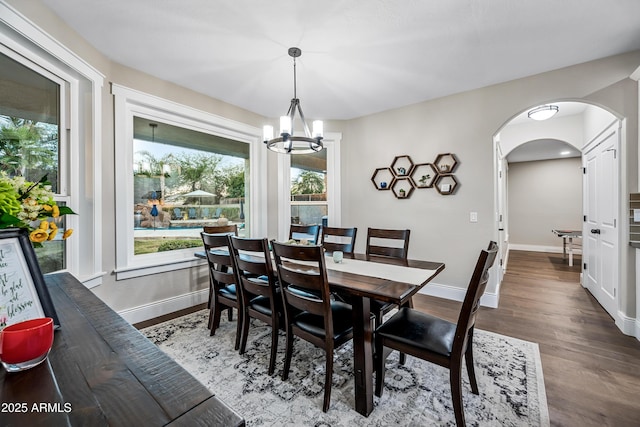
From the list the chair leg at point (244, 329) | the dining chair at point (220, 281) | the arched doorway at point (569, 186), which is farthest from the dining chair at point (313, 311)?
the arched doorway at point (569, 186)

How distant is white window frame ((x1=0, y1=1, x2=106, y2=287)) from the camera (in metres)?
1.94

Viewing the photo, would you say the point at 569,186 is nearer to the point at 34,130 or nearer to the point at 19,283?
the point at 19,283

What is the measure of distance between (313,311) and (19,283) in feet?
4.03

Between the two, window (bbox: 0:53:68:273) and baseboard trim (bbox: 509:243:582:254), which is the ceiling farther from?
baseboard trim (bbox: 509:243:582:254)

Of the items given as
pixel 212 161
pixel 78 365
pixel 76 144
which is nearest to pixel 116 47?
pixel 76 144

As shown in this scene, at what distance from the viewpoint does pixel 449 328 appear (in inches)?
64.1

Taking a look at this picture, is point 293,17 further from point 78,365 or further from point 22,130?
point 78,365

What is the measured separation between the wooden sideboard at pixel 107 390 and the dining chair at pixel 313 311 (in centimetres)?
88

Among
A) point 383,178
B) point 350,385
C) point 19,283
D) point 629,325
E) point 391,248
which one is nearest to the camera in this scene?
point 19,283

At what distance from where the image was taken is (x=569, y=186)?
6.77m

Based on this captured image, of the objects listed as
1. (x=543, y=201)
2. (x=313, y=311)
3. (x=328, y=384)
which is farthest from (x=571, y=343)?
(x=543, y=201)

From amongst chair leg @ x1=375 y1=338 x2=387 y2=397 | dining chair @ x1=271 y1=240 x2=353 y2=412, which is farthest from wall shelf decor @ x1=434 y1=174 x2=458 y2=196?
chair leg @ x1=375 y1=338 x2=387 y2=397

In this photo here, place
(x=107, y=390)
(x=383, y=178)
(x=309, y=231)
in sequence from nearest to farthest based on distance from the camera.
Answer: (x=107, y=390) → (x=309, y=231) → (x=383, y=178)

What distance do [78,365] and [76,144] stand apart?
7.62 feet
